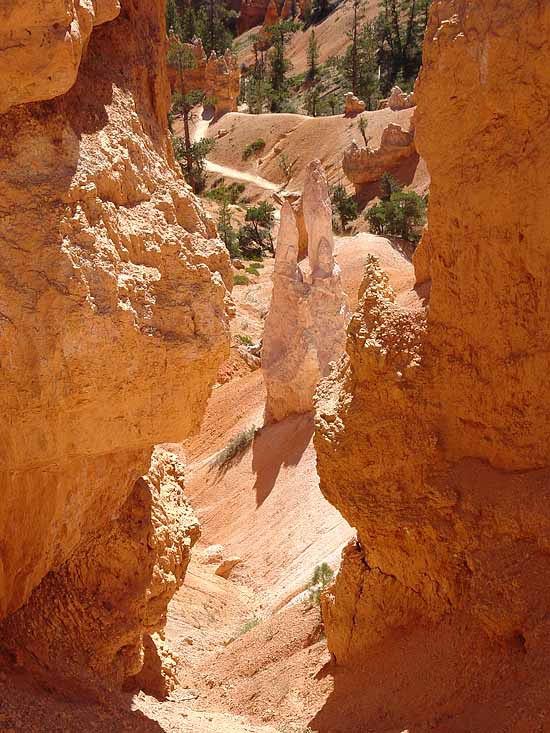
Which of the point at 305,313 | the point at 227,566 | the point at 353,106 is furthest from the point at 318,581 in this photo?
the point at 353,106

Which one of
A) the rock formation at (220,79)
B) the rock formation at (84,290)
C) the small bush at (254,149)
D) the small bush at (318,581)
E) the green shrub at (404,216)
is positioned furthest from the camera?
the rock formation at (220,79)

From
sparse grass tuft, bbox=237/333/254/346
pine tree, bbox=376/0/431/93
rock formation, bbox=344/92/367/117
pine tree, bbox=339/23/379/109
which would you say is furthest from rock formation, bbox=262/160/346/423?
pine tree, bbox=376/0/431/93

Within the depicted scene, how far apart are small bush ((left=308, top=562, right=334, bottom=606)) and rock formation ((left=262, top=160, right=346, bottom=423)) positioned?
6.90 metres

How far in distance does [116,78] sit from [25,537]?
3.30 metres

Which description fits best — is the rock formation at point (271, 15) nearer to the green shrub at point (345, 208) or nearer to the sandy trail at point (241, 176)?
the sandy trail at point (241, 176)

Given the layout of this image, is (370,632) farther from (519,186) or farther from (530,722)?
(519,186)

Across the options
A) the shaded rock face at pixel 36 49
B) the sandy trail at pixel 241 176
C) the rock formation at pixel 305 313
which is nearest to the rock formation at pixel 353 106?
the sandy trail at pixel 241 176

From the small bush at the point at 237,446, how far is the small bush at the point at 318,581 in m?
7.87

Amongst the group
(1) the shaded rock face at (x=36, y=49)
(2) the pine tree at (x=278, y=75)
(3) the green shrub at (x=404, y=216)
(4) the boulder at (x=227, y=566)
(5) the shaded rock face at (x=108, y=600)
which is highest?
(2) the pine tree at (x=278, y=75)

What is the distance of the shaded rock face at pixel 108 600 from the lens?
22.7 ft

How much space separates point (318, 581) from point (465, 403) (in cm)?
461

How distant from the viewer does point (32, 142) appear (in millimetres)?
5766

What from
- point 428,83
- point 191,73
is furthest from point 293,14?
point 428,83

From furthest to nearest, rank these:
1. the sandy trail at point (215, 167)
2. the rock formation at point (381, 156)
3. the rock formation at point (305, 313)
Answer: the sandy trail at point (215, 167) < the rock formation at point (381, 156) < the rock formation at point (305, 313)
